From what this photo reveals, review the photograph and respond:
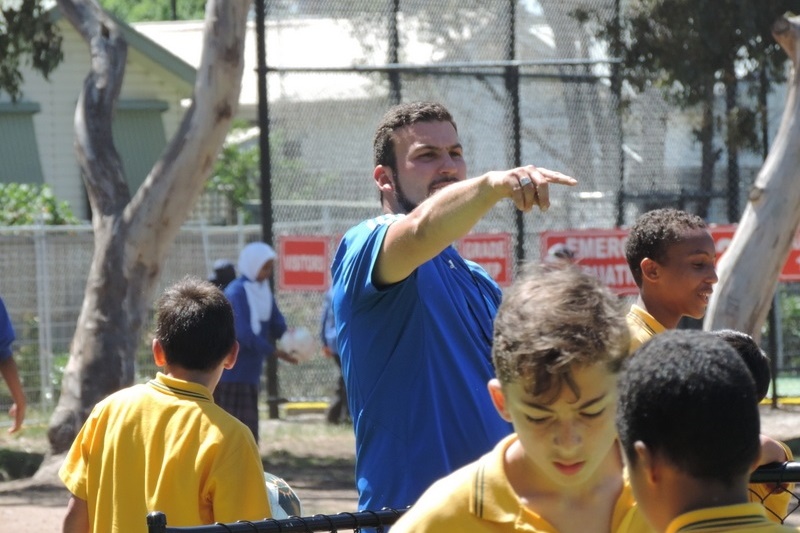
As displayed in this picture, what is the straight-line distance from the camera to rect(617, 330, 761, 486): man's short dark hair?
1.83 meters

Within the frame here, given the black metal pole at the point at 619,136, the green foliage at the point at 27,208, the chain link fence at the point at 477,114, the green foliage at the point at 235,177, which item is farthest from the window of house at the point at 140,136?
the black metal pole at the point at 619,136

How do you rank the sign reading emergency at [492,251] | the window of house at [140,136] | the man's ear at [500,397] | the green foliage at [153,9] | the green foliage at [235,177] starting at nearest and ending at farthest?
the man's ear at [500,397]
the sign reading emergency at [492,251]
the window of house at [140,136]
the green foliage at [235,177]
the green foliage at [153,9]

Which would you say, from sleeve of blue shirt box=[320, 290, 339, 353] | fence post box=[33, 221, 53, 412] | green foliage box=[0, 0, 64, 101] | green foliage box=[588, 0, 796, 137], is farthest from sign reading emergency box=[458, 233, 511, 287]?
fence post box=[33, 221, 53, 412]

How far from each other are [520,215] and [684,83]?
2253 mm

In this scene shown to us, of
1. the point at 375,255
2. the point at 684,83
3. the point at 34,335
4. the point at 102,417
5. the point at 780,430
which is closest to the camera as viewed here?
the point at 375,255

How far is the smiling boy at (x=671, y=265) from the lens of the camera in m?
4.27

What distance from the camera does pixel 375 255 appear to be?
10.2 ft

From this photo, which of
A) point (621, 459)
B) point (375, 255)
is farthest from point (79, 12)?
point (621, 459)

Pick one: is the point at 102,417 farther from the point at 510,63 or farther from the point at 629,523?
the point at 510,63

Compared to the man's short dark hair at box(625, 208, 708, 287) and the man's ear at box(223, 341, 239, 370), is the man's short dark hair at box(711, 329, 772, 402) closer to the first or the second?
the man's short dark hair at box(625, 208, 708, 287)

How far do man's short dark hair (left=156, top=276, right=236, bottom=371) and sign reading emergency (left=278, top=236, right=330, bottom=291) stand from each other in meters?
8.30

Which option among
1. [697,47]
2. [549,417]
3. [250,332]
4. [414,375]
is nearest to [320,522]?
[414,375]

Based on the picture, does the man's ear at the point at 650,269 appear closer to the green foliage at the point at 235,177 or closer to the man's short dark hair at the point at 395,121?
the man's short dark hair at the point at 395,121

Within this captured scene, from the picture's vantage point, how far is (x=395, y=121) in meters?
3.54
